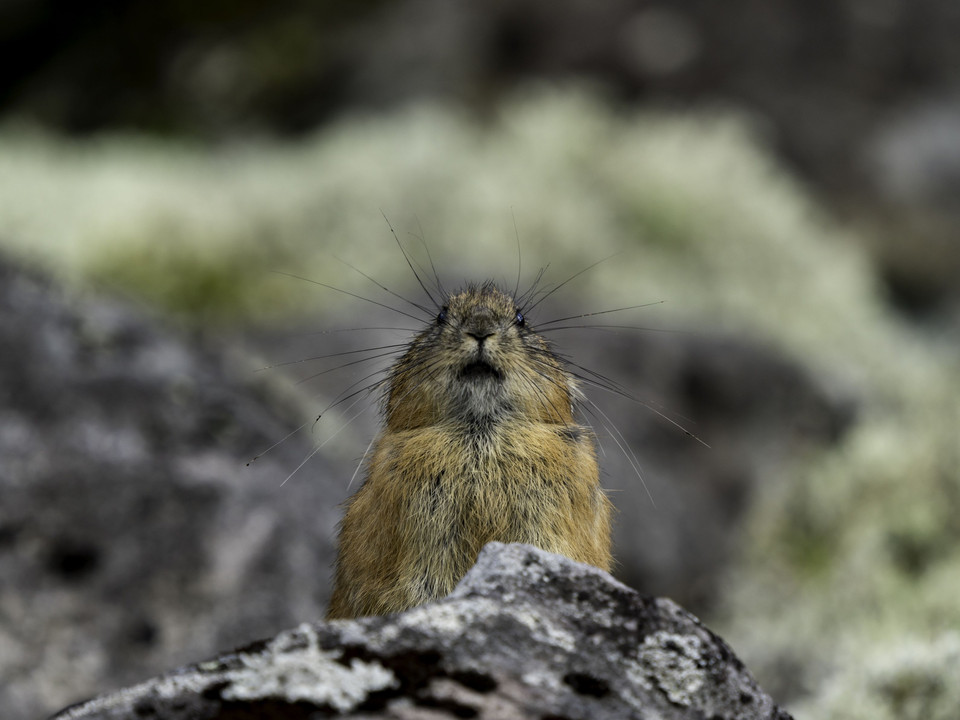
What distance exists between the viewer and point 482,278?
11648 mm

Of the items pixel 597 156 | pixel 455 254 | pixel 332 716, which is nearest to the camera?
pixel 332 716

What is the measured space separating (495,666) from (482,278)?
8.64 meters

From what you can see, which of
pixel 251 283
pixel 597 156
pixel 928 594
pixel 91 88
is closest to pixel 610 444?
pixel 928 594

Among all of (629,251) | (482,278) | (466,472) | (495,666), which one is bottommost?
(495,666)

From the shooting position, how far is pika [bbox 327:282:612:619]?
4301 millimetres

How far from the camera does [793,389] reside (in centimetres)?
1295

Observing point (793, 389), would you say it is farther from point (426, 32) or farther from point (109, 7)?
point (109, 7)

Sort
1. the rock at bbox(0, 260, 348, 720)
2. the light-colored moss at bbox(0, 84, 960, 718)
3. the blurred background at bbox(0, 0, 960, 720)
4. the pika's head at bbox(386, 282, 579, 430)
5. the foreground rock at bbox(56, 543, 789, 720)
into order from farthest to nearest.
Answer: the light-colored moss at bbox(0, 84, 960, 718), the blurred background at bbox(0, 0, 960, 720), the rock at bbox(0, 260, 348, 720), the pika's head at bbox(386, 282, 579, 430), the foreground rock at bbox(56, 543, 789, 720)

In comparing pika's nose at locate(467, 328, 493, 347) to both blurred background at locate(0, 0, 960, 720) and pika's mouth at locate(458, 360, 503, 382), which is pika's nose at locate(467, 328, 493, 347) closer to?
pika's mouth at locate(458, 360, 503, 382)

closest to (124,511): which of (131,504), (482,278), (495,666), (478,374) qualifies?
(131,504)

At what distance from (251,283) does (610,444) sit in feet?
21.7

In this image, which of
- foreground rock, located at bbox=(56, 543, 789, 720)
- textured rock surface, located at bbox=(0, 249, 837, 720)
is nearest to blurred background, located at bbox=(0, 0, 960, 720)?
textured rock surface, located at bbox=(0, 249, 837, 720)

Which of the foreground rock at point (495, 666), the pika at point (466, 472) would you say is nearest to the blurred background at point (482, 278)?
the pika at point (466, 472)

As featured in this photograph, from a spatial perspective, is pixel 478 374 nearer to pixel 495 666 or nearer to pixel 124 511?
pixel 495 666
